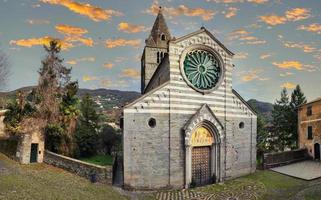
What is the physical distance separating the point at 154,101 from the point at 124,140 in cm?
378

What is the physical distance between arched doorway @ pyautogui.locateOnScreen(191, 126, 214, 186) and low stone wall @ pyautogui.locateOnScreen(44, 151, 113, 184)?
6989 mm

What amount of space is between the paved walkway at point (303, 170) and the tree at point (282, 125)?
34.9ft

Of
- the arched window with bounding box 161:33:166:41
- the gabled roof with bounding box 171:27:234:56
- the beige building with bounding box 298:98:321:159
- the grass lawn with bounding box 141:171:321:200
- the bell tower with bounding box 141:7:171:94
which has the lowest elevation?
the grass lawn with bounding box 141:171:321:200

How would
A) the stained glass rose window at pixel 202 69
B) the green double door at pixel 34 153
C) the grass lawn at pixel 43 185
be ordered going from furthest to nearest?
the stained glass rose window at pixel 202 69, the green double door at pixel 34 153, the grass lawn at pixel 43 185

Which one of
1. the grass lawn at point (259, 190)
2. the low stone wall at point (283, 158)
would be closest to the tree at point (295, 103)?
the low stone wall at point (283, 158)

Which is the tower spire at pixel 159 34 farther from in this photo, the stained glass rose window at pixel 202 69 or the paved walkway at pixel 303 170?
the paved walkway at pixel 303 170

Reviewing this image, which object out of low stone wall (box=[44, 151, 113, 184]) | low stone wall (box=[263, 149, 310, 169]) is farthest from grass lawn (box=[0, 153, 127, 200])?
low stone wall (box=[263, 149, 310, 169])

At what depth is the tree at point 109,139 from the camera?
131 ft

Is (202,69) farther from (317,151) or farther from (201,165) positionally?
(317,151)

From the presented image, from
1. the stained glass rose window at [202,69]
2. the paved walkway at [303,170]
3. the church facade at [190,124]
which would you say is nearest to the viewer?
the church facade at [190,124]

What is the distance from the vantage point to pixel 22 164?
826 inches

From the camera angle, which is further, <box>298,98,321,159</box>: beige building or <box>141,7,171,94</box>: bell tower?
<box>141,7,171,94</box>: bell tower

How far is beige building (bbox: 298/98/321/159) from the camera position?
29.2 m

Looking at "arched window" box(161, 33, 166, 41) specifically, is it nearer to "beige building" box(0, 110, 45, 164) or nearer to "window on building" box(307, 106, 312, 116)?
"window on building" box(307, 106, 312, 116)
